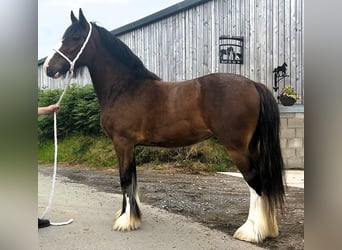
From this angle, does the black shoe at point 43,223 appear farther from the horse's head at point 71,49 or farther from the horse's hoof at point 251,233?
the horse's hoof at point 251,233

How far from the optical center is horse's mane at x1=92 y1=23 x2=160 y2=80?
1878 millimetres

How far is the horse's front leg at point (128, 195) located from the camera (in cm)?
185

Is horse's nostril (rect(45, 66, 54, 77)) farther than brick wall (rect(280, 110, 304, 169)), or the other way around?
horse's nostril (rect(45, 66, 54, 77))

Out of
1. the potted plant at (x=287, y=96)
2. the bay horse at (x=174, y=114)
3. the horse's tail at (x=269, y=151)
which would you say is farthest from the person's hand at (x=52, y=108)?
the potted plant at (x=287, y=96)

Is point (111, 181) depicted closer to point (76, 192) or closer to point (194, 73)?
point (76, 192)

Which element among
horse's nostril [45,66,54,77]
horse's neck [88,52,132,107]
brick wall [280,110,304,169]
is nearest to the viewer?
brick wall [280,110,304,169]

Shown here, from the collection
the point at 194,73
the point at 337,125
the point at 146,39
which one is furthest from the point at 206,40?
the point at 337,125

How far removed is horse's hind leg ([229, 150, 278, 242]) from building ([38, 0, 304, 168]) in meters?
0.18

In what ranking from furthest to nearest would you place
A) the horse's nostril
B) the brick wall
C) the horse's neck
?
the horse's neck < the horse's nostril < the brick wall

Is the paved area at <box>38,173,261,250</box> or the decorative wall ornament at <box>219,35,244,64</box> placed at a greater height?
the decorative wall ornament at <box>219,35,244,64</box>

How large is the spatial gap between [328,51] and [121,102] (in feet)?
3.36

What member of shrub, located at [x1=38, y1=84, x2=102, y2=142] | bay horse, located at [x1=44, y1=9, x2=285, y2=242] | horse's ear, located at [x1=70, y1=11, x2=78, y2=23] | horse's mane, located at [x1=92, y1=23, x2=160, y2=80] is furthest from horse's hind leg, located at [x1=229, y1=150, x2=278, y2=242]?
horse's ear, located at [x1=70, y1=11, x2=78, y2=23]

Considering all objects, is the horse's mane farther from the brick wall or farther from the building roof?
the brick wall

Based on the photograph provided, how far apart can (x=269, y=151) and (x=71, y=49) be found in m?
1.10
